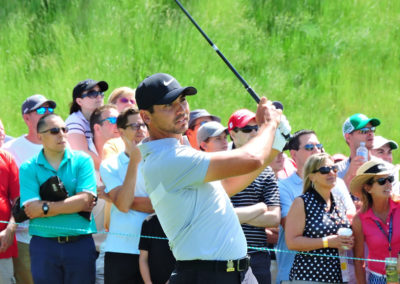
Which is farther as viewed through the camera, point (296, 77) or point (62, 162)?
point (296, 77)

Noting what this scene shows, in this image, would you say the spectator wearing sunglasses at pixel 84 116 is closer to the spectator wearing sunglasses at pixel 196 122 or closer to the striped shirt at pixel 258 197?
the spectator wearing sunglasses at pixel 196 122

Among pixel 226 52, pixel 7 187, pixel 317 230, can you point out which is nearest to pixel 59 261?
pixel 7 187

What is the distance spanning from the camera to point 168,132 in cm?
430

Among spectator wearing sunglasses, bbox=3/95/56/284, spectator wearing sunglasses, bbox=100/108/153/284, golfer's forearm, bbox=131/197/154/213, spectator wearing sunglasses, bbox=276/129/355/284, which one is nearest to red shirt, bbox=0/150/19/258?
spectator wearing sunglasses, bbox=3/95/56/284

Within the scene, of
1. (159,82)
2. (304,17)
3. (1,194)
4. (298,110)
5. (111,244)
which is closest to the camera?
(159,82)

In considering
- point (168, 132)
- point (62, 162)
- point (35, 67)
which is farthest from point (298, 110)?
point (168, 132)

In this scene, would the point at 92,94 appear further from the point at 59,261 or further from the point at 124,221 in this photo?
the point at 59,261

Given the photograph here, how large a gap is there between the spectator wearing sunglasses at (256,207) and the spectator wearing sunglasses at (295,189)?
467 mm

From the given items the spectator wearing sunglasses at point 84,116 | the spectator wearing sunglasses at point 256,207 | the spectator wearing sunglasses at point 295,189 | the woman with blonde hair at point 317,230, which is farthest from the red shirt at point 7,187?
the woman with blonde hair at point 317,230

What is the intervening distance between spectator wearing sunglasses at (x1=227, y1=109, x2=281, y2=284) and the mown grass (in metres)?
3.91

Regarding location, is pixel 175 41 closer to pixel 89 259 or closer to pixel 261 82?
pixel 261 82

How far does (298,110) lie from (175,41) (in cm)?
220

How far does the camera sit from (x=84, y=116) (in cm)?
800

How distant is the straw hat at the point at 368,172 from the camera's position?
268 inches
